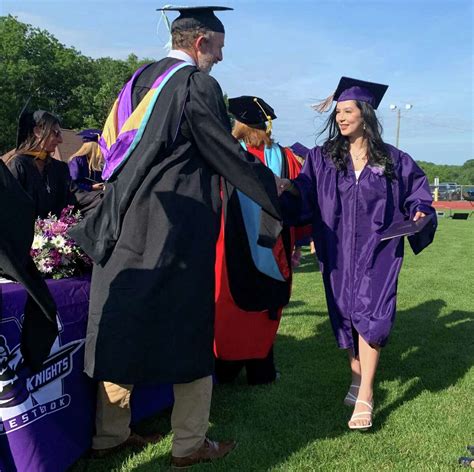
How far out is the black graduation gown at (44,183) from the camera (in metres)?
4.03

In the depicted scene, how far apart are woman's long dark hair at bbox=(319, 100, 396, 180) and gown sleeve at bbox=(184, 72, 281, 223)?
105 cm

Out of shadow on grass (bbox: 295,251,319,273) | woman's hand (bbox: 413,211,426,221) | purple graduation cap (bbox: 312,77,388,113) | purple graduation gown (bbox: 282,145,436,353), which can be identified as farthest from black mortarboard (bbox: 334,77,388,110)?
shadow on grass (bbox: 295,251,319,273)

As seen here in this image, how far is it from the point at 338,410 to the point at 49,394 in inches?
72.1

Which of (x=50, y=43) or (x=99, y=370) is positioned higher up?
(x=50, y=43)

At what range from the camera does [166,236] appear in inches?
95.2

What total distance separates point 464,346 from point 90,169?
15.7 feet

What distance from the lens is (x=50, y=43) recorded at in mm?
43312

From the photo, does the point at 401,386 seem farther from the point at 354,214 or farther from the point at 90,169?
the point at 90,169

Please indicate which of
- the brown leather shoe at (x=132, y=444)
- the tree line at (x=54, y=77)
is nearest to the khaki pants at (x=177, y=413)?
the brown leather shoe at (x=132, y=444)

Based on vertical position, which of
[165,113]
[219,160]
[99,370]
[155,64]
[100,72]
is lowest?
[99,370]

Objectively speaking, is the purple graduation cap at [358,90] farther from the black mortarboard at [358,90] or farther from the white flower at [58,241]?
the white flower at [58,241]

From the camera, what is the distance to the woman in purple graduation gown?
3303 mm

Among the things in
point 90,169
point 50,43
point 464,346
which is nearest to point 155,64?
point 464,346

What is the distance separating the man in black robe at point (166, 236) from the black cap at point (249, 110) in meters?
1.32
